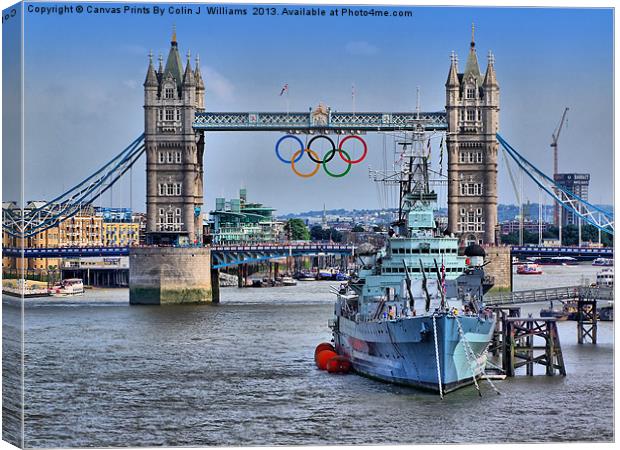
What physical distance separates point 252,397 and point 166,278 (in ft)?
164

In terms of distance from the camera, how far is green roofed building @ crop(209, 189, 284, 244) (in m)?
116

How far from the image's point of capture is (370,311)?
181ft

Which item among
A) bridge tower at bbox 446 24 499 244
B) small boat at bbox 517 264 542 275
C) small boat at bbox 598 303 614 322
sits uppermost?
bridge tower at bbox 446 24 499 244

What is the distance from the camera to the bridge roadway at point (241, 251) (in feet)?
332

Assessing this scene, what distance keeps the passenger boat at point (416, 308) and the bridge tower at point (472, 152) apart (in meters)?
42.1

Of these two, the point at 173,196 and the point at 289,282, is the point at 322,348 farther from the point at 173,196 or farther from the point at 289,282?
the point at 289,282

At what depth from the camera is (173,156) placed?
10444cm

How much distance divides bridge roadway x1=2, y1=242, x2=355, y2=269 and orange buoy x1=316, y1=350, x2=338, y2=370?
40319mm

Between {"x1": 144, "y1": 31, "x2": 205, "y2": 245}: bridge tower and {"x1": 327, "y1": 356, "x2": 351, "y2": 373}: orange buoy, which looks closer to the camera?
{"x1": 327, "y1": 356, "x2": 351, "y2": 373}: orange buoy

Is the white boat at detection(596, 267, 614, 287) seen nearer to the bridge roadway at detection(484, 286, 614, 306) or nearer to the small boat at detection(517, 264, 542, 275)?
the bridge roadway at detection(484, 286, 614, 306)

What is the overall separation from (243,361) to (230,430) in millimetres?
17946

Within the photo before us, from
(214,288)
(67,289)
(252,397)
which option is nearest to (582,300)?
(252,397)

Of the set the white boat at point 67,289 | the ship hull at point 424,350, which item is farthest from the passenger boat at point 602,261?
the ship hull at point 424,350

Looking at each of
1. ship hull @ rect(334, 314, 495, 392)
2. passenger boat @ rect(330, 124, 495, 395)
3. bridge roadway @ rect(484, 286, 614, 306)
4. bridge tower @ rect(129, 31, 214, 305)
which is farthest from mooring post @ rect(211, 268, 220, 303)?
ship hull @ rect(334, 314, 495, 392)
